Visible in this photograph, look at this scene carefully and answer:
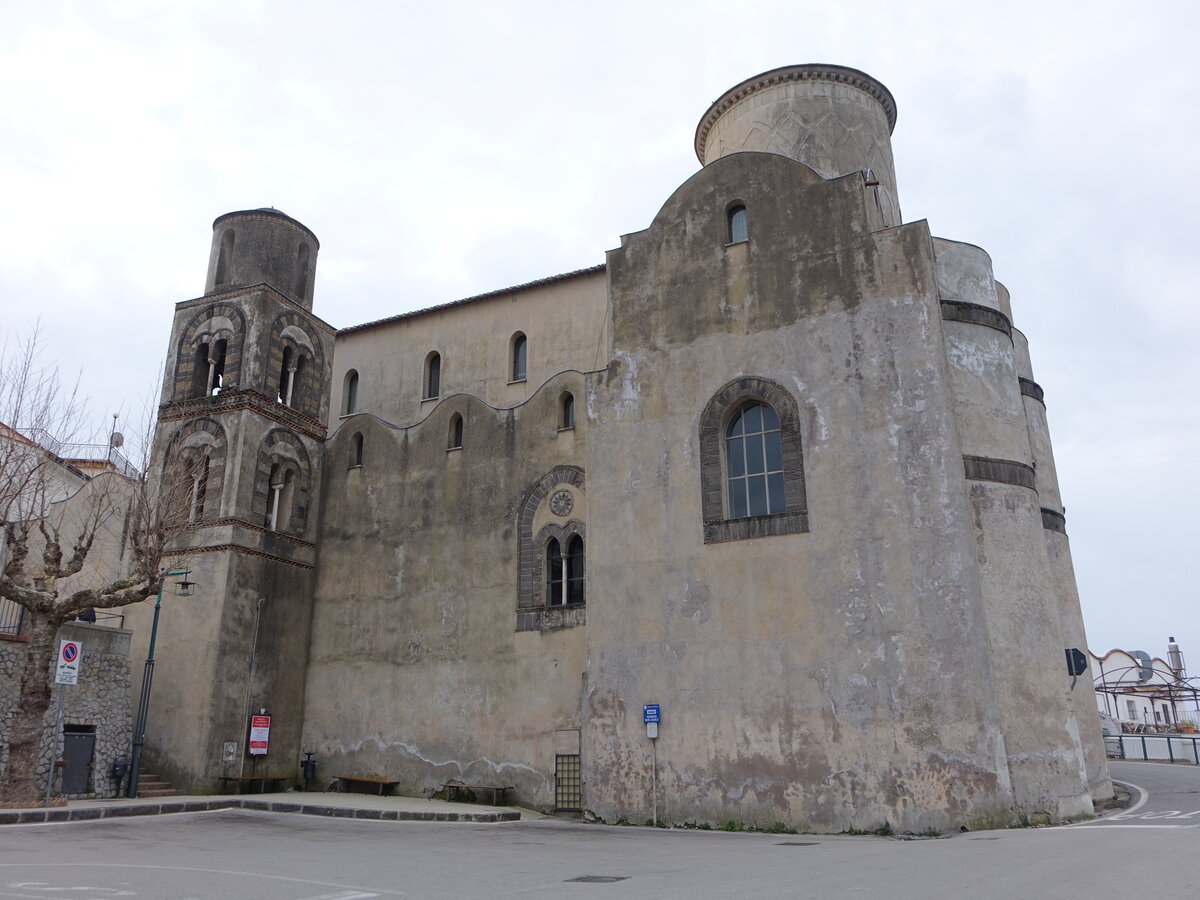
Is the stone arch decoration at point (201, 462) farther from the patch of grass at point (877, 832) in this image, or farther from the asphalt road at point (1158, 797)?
the asphalt road at point (1158, 797)

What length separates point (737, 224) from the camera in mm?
18688

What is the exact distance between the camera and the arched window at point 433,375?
1099 inches

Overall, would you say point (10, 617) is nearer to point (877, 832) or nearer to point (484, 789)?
point (484, 789)

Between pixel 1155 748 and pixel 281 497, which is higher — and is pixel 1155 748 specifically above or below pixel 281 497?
below

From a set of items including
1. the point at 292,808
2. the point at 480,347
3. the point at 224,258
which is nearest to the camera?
the point at 292,808

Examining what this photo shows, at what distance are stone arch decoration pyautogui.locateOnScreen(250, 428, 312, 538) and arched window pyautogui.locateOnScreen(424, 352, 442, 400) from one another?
5.16 metres

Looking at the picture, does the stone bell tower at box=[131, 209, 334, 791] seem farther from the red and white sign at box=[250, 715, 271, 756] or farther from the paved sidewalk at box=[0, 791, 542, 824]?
the paved sidewalk at box=[0, 791, 542, 824]

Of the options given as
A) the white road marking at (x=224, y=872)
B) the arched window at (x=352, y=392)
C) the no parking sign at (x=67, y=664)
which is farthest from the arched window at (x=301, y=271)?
the white road marking at (x=224, y=872)

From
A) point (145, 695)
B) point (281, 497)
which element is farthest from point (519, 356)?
point (145, 695)

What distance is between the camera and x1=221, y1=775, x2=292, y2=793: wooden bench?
19.4 m

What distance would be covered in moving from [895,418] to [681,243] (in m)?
5.93

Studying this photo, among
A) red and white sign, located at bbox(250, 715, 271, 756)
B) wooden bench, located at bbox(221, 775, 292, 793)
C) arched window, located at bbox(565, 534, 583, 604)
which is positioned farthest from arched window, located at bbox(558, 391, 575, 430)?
wooden bench, located at bbox(221, 775, 292, 793)

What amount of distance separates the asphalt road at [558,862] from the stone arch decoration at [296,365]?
37.0 ft

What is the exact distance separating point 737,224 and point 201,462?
13.4 meters
